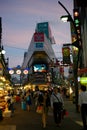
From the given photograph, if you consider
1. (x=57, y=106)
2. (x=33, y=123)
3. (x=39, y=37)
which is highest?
(x=39, y=37)

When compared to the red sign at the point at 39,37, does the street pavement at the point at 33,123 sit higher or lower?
lower

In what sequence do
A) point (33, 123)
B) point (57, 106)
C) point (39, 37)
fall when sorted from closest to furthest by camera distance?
point (57, 106) → point (33, 123) → point (39, 37)

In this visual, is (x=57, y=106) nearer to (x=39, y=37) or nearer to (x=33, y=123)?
(x=33, y=123)

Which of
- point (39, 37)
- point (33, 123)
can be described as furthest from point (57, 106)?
point (39, 37)

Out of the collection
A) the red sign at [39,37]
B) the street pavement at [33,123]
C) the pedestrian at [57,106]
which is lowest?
the street pavement at [33,123]

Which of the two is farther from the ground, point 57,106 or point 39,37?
point 39,37

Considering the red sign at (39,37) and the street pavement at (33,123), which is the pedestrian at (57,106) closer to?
the street pavement at (33,123)

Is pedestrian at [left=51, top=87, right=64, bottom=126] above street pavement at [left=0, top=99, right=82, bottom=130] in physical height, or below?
above

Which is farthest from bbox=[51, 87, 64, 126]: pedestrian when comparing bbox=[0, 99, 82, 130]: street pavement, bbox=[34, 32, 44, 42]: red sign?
bbox=[34, 32, 44, 42]: red sign

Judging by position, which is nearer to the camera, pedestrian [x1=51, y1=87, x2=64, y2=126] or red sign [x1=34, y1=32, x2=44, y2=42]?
pedestrian [x1=51, y1=87, x2=64, y2=126]

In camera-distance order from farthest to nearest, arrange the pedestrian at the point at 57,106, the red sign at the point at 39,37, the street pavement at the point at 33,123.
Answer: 1. the red sign at the point at 39,37
2. the pedestrian at the point at 57,106
3. the street pavement at the point at 33,123

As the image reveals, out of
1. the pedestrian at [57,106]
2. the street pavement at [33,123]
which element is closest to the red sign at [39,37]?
the street pavement at [33,123]

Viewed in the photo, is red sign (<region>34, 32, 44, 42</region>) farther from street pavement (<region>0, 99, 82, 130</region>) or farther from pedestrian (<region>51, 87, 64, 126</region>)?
pedestrian (<region>51, 87, 64, 126</region>)

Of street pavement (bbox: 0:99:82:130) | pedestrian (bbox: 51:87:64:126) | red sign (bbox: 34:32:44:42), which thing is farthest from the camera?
red sign (bbox: 34:32:44:42)
